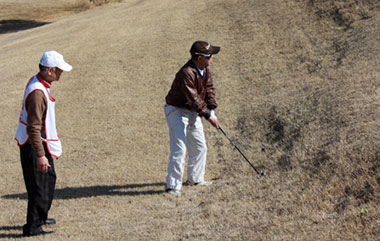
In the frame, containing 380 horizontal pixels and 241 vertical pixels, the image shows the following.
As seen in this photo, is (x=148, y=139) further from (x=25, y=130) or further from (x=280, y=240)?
(x=280, y=240)

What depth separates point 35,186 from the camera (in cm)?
542

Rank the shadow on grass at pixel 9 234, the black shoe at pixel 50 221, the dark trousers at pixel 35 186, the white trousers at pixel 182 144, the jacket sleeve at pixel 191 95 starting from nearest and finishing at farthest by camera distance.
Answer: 1. the dark trousers at pixel 35 186
2. the shadow on grass at pixel 9 234
3. the black shoe at pixel 50 221
4. the jacket sleeve at pixel 191 95
5. the white trousers at pixel 182 144

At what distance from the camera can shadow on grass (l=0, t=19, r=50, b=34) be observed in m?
29.8

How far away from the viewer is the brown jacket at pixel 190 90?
20.8 feet

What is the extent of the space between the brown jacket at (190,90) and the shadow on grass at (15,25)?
2508 cm

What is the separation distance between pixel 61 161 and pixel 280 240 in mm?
5385

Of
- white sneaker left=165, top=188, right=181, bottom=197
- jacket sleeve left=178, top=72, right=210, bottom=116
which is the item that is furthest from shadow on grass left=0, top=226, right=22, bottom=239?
jacket sleeve left=178, top=72, right=210, bottom=116

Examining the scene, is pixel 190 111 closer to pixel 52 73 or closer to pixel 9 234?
pixel 52 73

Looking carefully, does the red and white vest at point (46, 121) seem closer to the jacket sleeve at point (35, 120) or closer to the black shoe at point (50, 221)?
the jacket sleeve at point (35, 120)

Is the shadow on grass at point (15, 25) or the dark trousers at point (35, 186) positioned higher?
the dark trousers at point (35, 186)

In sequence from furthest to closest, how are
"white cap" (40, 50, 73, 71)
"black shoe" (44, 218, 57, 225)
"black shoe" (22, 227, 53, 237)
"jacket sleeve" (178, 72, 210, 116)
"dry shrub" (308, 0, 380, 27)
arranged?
1. "dry shrub" (308, 0, 380, 27)
2. "jacket sleeve" (178, 72, 210, 116)
3. "black shoe" (44, 218, 57, 225)
4. "black shoe" (22, 227, 53, 237)
5. "white cap" (40, 50, 73, 71)

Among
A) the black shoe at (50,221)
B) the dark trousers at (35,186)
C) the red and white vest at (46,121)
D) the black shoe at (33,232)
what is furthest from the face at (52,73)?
the black shoe at (50,221)

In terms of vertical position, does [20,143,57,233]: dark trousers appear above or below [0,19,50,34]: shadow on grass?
above

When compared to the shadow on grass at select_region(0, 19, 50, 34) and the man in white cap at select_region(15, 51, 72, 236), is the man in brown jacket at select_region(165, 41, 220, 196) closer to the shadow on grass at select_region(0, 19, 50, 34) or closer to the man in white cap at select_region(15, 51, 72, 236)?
the man in white cap at select_region(15, 51, 72, 236)
